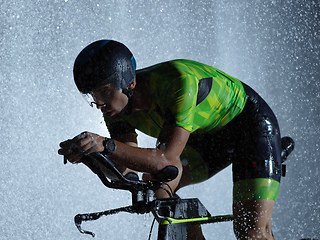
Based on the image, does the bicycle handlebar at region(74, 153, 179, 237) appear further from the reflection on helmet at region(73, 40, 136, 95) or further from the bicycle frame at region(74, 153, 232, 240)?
the reflection on helmet at region(73, 40, 136, 95)

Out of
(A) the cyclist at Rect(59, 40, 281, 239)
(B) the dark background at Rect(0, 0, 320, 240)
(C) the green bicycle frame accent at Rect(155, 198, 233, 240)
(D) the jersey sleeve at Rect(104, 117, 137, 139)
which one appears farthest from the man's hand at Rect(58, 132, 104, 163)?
(B) the dark background at Rect(0, 0, 320, 240)

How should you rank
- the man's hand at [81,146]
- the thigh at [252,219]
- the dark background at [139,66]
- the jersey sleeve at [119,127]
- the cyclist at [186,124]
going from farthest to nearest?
the dark background at [139,66] < the jersey sleeve at [119,127] < the thigh at [252,219] < the cyclist at [186,124] < the man's hand at [81,146]

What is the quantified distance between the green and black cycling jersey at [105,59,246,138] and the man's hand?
0.82 ft

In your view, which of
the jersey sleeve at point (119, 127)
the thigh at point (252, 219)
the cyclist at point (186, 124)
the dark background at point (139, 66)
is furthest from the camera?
the dark background at point (139, 66)

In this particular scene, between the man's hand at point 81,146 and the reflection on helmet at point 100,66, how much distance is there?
0.78 ft

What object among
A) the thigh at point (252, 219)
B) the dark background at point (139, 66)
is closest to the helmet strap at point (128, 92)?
the thigh at point (252, 219)

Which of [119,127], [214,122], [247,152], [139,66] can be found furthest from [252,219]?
[139,66]

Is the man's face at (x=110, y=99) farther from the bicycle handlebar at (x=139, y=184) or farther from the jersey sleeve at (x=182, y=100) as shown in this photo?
the bicycle handlebar at (x=139, y=184)

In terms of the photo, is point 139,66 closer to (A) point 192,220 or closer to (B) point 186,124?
(B) point 186,124

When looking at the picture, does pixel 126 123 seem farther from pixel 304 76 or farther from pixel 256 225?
pixel 304 76

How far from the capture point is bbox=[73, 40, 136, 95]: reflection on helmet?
42.8 inches

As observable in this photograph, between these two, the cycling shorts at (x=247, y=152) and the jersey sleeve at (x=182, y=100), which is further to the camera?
the cycling shorts at (x=247, y=152)

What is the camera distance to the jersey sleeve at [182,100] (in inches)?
42.2

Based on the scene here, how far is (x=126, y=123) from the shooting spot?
1324 mm
